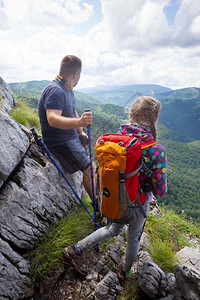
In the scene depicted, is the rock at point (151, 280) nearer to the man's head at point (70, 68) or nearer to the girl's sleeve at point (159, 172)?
the girl's sleeve at point (159, 172)

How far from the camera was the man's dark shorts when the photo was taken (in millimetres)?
3650

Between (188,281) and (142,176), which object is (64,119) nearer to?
(142,176)

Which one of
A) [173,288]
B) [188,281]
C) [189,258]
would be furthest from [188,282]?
[189,258]

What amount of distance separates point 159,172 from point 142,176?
293mm

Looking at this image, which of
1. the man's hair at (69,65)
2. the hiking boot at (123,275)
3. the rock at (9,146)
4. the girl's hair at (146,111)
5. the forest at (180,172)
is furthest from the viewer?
the forest at (180,172)

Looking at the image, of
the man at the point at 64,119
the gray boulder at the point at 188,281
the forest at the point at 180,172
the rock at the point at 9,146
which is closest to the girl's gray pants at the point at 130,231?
the gray boulder at the point at 188,281

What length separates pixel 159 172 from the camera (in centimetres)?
246

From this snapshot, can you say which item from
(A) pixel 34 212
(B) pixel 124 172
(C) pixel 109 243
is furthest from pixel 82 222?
(B) pixel 124 172

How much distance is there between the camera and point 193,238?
23.7 ft

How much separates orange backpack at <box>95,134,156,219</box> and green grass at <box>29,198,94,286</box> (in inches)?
48.3

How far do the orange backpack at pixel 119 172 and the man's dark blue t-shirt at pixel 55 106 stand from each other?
49.8 inches

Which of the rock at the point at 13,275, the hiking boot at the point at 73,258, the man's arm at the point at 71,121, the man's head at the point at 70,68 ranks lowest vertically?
the hiking boot at the point at 73,258

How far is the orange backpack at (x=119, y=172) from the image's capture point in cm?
227

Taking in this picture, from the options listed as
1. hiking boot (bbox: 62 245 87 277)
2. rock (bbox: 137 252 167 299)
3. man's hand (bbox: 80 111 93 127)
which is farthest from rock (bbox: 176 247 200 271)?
man's hand (bbox: 80 111 93 127)
